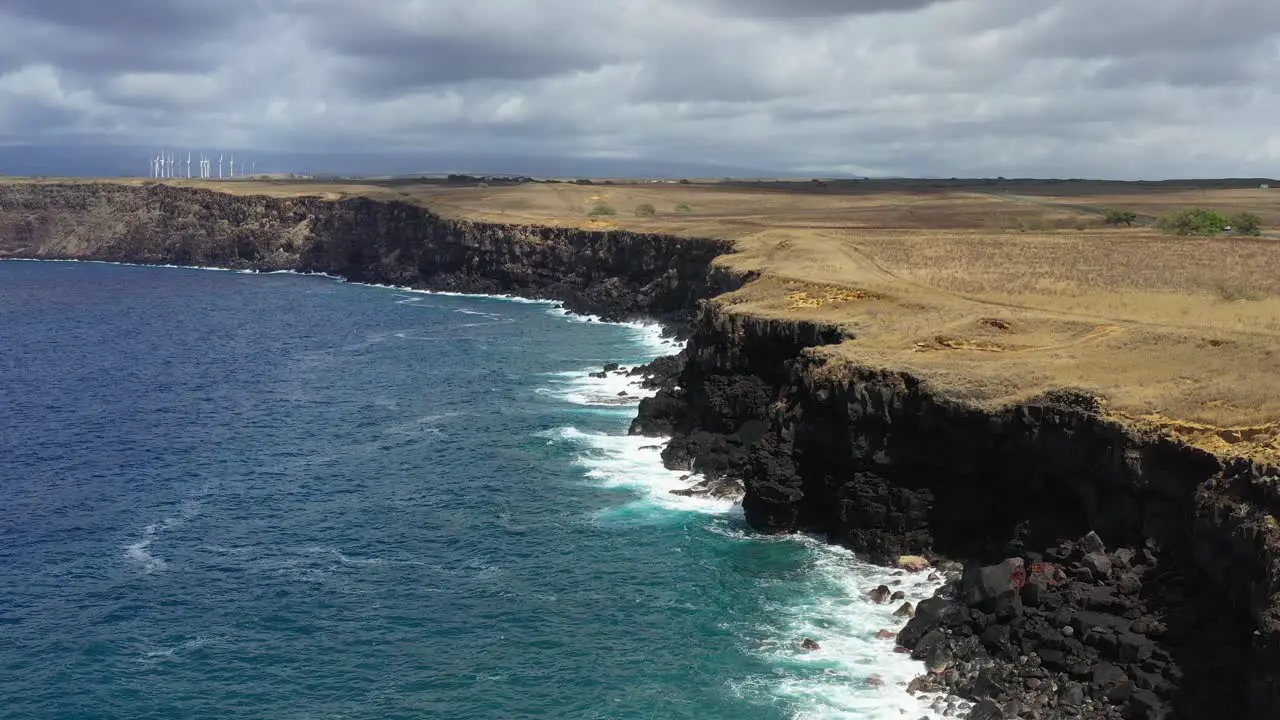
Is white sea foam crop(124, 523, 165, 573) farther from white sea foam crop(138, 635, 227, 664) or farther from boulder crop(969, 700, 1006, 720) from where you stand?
boulder crop(969, 700, 1006, 720)

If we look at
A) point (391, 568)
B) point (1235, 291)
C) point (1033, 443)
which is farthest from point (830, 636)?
point (1235, 291)

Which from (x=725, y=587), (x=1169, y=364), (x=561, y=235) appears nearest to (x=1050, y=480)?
(x=1169, y=364)

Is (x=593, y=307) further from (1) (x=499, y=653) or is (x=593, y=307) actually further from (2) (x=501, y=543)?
(1) (x=499, y=653)

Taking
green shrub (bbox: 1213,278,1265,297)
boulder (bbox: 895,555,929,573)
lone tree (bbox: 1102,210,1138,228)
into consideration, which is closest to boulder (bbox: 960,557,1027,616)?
boulder (bbox: 895,555,929,573)

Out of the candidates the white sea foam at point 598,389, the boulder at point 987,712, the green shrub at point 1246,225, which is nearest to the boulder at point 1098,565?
the boulder at point 987,712

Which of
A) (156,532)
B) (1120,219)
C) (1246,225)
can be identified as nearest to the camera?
(156,532)

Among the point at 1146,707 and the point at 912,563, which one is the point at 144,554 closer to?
the point at 912,563
